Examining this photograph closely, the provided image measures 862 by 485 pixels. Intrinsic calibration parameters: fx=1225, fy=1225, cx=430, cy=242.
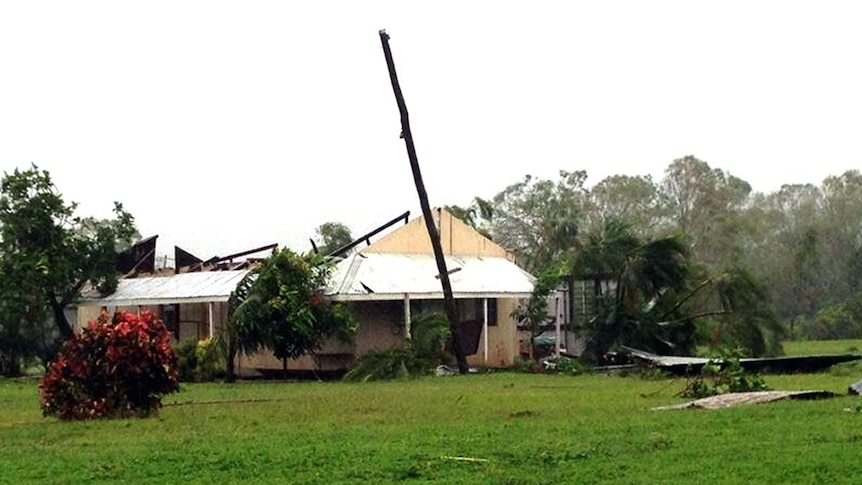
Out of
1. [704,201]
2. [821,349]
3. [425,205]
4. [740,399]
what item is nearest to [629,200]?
[704,201]

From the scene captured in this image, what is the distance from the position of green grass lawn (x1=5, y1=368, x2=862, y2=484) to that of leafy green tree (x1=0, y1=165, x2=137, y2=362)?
1243 centimetres

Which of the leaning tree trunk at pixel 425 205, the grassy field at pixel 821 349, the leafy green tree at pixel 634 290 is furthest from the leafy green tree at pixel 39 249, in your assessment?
the grassy field at pixel 821 349

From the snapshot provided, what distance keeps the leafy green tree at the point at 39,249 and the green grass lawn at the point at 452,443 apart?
489 inches

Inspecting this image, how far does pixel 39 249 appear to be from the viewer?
3225 cm

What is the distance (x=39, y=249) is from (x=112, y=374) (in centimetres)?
1577

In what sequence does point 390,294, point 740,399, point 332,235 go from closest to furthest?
point 740,399 < point 390,294 < point 332,235

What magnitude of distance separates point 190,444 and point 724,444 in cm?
565

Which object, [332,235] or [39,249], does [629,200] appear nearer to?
[332,235]

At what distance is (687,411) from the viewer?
15.1 meters

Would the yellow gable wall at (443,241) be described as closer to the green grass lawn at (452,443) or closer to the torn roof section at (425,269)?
the torn roof section at (425,269)

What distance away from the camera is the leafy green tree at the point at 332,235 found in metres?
48.6

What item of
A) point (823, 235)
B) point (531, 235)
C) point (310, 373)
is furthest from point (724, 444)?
point (823, 235)

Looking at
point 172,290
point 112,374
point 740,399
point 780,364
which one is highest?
point 172,290

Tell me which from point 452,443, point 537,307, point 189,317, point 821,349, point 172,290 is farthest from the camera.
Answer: point 821,349
